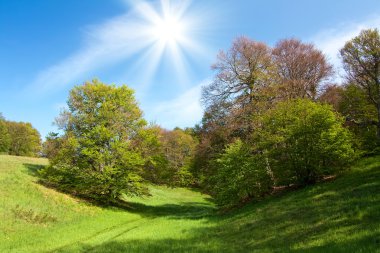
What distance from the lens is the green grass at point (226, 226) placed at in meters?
11.9

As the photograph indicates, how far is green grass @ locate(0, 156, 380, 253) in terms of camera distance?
11852 millimetres

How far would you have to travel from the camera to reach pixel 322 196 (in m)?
19.3

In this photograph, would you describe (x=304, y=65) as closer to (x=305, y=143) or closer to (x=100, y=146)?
(x=305, y=143)

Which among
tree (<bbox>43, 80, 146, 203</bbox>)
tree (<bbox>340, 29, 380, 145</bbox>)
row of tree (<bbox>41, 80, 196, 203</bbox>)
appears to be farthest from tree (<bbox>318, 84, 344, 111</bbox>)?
tree (<bbox>43, 80, 146, 203</bbox>)

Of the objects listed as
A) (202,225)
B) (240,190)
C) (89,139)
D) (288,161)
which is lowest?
(202,225)

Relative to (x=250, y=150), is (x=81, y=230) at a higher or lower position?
lower

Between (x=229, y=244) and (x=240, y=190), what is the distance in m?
12.9

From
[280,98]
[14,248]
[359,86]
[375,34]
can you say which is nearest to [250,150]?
[280,98]

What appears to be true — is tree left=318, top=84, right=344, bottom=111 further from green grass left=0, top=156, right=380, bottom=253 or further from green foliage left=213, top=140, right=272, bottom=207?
green foliage left=213, top=140, right=272, bottom=207

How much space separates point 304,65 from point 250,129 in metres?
11.5

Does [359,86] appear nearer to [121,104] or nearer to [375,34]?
[375,34]

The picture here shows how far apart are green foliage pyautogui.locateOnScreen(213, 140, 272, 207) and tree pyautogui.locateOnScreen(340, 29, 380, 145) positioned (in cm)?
1039

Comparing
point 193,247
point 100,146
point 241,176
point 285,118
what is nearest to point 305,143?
point 285,118

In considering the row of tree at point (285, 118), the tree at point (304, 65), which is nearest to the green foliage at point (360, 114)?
the row of tree at point (285, 118)
